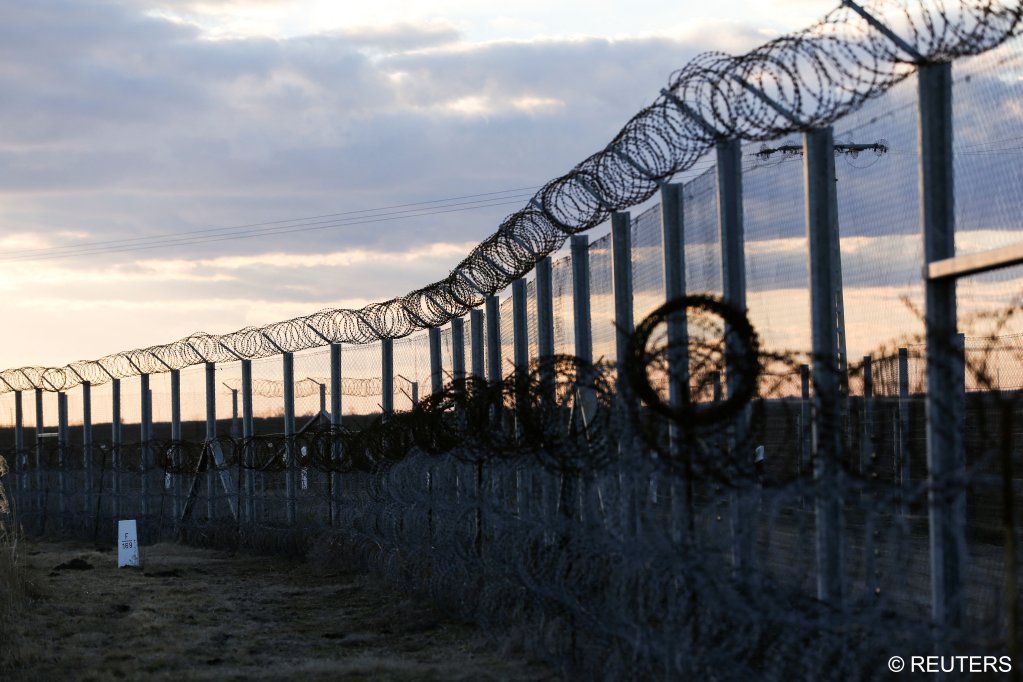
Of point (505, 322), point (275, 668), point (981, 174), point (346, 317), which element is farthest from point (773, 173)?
point (346, 317)

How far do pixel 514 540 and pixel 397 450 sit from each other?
5113 millimetres

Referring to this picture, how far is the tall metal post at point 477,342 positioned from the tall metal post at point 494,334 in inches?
20.8

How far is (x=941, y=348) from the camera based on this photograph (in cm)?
559

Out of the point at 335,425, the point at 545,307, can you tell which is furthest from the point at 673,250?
the point at 335,425

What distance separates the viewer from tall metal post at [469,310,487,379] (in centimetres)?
1744

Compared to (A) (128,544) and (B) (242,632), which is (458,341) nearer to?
(A) (128,544)

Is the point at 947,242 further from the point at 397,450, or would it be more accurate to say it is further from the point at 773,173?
the point at 397,450

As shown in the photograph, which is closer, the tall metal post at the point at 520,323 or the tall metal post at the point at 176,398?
the tall metal post at the point at 520,323

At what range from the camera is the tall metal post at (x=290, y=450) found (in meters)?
20.9

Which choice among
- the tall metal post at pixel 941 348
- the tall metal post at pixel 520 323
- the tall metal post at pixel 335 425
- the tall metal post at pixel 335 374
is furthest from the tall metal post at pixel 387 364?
the tall metal post at pixel 941 348

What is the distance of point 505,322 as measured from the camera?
18234 mm

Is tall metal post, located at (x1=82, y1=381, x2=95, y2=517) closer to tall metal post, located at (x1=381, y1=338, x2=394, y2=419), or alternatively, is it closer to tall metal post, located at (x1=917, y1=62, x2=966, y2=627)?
tall metal post, located at (x1=381, y1=338, x2=394, y2=419)

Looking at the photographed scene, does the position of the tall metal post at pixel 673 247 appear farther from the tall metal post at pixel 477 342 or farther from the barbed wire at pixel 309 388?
the barbed wire at pixel 309 388

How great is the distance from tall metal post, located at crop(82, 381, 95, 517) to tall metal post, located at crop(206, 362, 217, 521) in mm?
3689
